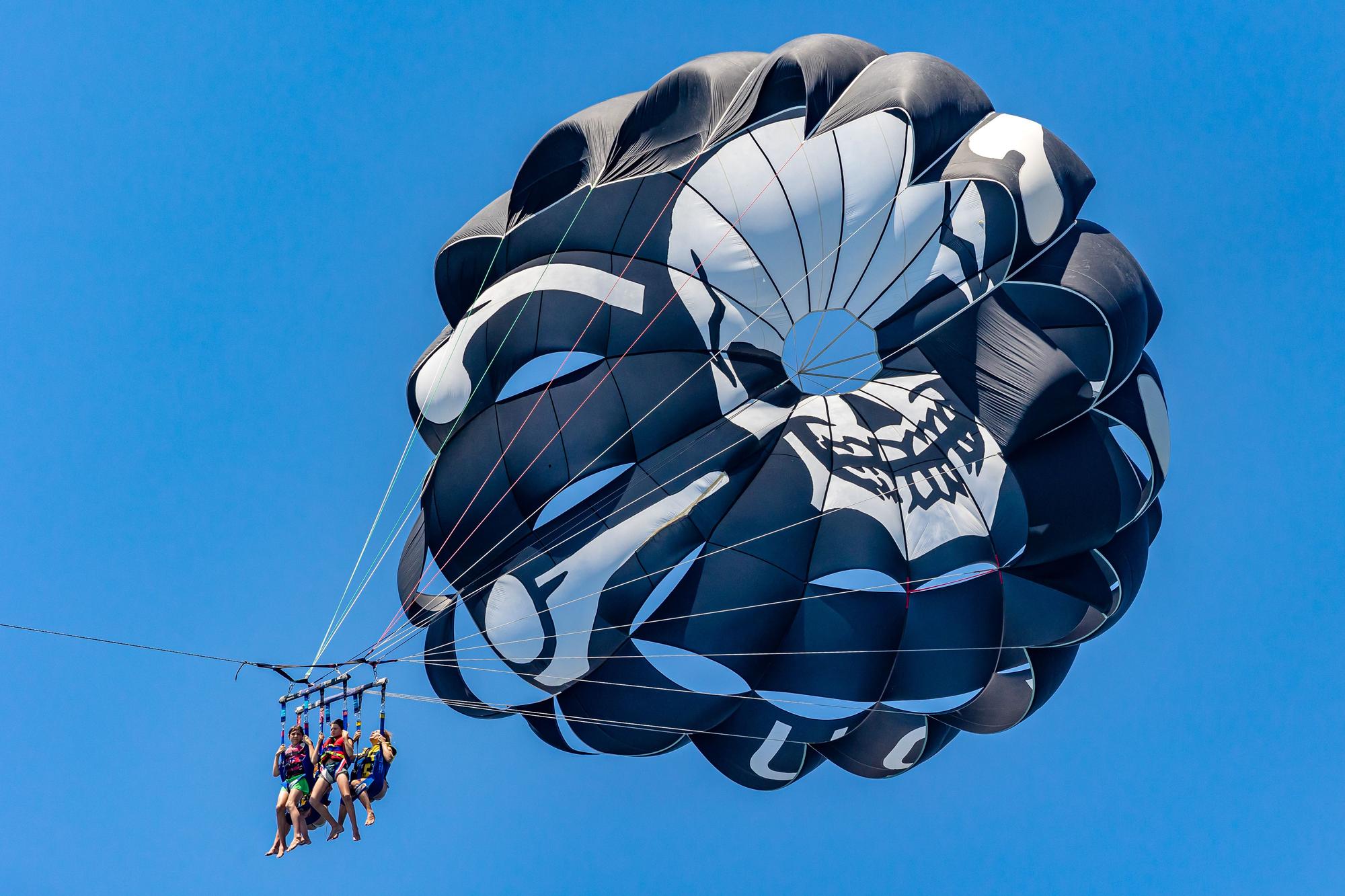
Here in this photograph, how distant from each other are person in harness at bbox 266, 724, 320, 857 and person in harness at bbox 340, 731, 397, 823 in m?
0.26

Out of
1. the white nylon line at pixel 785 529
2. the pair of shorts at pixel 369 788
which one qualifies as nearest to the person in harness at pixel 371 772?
the pair of shorts at pixel 369 788

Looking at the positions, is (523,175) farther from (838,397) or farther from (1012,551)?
(1012,551)

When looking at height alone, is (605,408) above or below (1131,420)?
above

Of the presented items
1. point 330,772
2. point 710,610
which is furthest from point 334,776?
point 710,610

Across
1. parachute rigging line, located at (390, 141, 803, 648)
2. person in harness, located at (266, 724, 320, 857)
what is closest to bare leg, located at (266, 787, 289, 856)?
person in harness, located at (266, 724, 320, 857)

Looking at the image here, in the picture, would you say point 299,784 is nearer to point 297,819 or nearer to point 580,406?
point 297,819

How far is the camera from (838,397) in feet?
38.1

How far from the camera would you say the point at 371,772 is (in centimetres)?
1020

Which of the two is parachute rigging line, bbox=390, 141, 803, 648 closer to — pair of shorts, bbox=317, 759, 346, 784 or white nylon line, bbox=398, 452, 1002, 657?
white nylon line, bbox=398, 452, 1002, 657

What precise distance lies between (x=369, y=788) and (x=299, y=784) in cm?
44

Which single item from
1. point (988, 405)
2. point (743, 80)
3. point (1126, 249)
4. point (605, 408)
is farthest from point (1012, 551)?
→ point (743, 80)

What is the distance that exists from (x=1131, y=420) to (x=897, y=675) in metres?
2.45

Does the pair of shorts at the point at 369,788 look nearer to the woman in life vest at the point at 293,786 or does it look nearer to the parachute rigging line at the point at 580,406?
the woman in life vest at the point at 293,786

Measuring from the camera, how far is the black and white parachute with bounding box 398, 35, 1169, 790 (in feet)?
34.2
